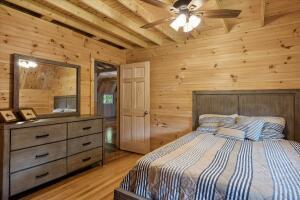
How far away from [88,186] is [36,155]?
0.77m

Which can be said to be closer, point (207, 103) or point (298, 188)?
point (298, 188)

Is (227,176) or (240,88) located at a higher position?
(240,88)

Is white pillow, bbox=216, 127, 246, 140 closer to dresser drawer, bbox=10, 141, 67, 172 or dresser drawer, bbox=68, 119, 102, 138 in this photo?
dresser drawer, bbox=68, 119, 102, 138

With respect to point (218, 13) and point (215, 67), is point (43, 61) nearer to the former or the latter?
point (218, 13)

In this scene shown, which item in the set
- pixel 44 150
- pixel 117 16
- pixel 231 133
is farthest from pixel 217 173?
pixel 117 16

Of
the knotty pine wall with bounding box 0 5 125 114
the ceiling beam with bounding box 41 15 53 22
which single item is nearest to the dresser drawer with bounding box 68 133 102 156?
the knotty pine wall with bounding box 0 5 125 114

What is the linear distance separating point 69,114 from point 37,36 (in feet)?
4.23

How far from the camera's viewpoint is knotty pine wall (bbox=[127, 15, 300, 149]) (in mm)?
2766

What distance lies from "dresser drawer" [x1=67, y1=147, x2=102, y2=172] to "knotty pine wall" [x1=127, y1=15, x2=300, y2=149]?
49.8 inches

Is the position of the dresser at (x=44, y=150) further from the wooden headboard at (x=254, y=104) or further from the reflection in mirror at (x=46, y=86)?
the wooden headboard at (x=254, y=104)

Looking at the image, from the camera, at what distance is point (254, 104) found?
292 cm

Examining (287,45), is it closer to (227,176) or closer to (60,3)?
(227,176)

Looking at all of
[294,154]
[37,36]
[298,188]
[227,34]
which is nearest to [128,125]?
[37,36]

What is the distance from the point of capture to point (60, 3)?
7.73ft
